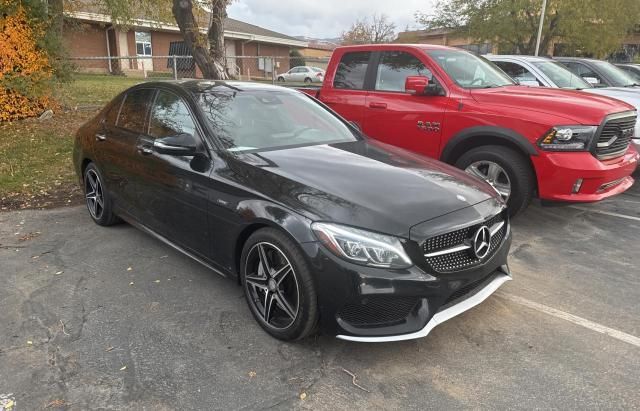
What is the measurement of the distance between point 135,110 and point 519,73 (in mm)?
6510

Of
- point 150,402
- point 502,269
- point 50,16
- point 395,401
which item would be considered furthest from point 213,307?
point 50,16

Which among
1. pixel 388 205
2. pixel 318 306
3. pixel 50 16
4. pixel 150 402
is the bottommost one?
pixel 150 402

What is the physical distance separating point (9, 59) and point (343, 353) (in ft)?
31.5

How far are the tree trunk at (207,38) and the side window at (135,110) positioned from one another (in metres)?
5.88

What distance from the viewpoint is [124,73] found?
28.5 meters

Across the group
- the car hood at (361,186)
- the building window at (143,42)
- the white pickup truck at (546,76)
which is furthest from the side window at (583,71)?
the building window at (143,42)

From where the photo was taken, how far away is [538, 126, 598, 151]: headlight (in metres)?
4.70

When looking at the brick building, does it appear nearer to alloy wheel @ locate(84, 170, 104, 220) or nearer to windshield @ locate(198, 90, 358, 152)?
alloy wheel @ locate(84, 170, 104, 220)

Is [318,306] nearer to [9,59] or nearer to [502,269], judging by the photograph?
[502,269]

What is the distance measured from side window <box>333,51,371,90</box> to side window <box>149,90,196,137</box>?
2.92m

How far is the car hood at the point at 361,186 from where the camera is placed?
2.79 metres

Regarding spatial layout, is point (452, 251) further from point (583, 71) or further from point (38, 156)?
point (583, 71)

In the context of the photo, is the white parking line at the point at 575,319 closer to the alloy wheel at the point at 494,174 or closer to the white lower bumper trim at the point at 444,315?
the white lower bumper trim at the point at 444,315

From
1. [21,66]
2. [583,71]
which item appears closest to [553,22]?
[583,71]
